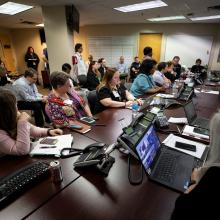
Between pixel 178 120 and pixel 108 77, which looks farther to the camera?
pixel 108 77

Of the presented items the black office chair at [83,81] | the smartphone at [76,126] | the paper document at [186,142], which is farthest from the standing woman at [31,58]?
the paper document at [186,142]

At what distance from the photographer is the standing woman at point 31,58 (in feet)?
27.6

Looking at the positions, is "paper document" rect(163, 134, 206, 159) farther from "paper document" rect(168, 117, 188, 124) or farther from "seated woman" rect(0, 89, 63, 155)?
"seated woman" rect(0, 89, 63, 155)

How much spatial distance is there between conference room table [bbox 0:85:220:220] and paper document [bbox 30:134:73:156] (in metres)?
0.07

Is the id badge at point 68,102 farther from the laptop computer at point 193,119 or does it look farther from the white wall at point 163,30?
the white wall at point 163,30

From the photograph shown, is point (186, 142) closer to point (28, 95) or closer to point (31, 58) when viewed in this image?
point (28, 95)

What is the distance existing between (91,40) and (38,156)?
7.53 m

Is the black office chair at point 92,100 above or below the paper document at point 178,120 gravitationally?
below

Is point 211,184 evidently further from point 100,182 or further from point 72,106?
point 72,106

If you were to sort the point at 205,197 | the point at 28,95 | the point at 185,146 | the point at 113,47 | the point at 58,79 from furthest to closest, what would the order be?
the point at 113,47, the point at 28,95, the point at 58,79, the point at 185,146, the point at 205,197

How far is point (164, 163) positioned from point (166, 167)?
0.12ft

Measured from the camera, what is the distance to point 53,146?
133 cm

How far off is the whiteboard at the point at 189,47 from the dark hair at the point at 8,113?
24.8ft

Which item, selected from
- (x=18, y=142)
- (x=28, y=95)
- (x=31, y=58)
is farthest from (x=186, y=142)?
(x=31, y=58)
